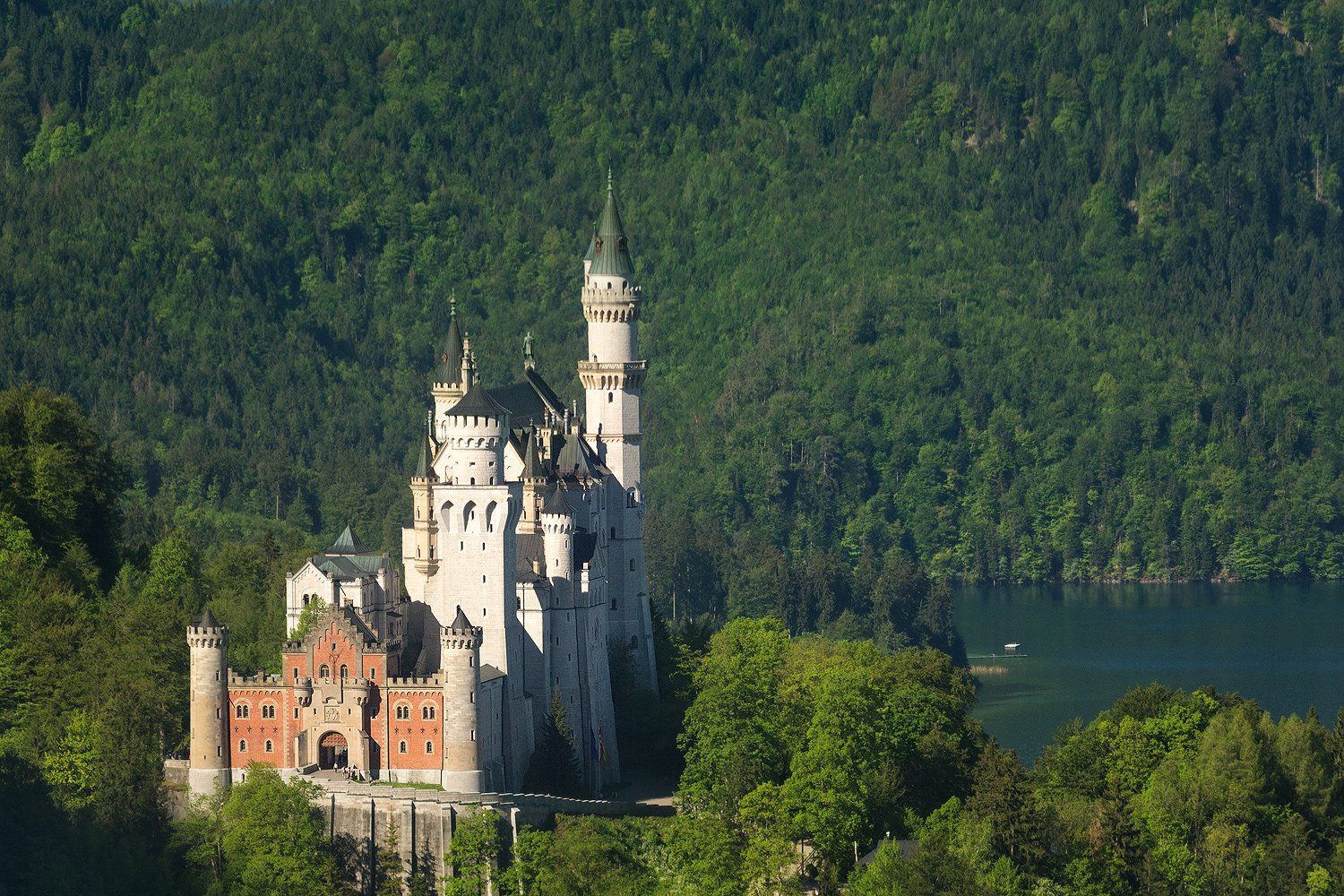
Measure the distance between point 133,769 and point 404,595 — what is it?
1033 centimetres

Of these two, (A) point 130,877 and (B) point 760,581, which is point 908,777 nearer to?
(A) point 130,877

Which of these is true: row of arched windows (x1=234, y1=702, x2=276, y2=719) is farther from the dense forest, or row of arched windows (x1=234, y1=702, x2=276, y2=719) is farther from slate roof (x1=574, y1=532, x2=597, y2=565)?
slate roof (x1=574, y1=532, x2=597, y2=565)

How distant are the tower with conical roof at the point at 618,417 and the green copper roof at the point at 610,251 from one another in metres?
0.03

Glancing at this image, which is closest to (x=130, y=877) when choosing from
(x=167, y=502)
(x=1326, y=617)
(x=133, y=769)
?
(x=133, y=769)

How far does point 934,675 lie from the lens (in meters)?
105

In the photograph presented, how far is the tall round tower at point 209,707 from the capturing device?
3701 inches

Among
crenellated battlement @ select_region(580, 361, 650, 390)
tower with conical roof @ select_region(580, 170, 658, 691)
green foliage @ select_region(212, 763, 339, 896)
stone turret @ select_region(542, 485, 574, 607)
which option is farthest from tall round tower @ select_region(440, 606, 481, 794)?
crenellated battlement @ select_region(580, 361, 650, 390)

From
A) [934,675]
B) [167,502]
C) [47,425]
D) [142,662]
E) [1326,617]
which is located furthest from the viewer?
[1326,617]

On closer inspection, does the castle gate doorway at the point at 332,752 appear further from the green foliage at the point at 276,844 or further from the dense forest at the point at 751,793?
the green foliage at the point at 276,844

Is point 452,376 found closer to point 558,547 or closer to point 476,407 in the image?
point 558,547

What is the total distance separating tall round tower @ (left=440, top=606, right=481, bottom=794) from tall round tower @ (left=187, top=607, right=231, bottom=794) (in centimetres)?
655

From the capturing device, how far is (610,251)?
370 feet

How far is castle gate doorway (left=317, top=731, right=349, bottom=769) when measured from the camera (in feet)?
309

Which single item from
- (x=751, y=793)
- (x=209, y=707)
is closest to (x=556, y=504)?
(x=751, y=793)
